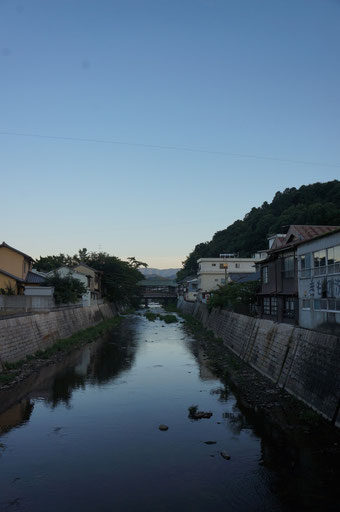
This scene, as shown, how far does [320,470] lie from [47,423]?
11014 mm

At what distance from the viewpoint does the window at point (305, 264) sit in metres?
23.0

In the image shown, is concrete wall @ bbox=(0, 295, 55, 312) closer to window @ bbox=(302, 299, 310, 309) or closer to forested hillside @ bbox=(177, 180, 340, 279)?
window @ bbox=(302, 299, 310, 309)

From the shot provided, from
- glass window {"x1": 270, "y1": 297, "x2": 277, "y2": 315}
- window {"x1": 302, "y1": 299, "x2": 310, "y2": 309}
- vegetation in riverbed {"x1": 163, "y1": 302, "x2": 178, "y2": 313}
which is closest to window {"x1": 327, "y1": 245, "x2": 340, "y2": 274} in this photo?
window {"x1": 302, "y1": 299, "x2": 310, "y2": 309}

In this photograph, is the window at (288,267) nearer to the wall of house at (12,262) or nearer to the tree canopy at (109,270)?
the wall of house at (12,262)

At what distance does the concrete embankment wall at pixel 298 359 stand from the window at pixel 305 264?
10.7 ft

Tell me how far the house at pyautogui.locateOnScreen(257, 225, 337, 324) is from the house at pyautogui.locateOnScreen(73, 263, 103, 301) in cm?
3710

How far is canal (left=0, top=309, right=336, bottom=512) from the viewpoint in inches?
433

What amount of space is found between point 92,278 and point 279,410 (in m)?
55.7

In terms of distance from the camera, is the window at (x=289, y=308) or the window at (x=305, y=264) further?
the window at (x=289, y=308)

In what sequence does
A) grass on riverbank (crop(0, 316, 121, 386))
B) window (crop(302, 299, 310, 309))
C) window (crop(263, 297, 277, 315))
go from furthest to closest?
1. window (crop(263, 297, 277, 315))
2. grass on riverbank (crop(0, 316, 121, 386))
3. window (crop(302, 299, 310, 309))

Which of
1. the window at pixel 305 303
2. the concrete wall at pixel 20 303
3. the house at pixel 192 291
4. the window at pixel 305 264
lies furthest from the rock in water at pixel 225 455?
the house at pixel 192 291

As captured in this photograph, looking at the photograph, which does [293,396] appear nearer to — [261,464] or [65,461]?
[261,464]

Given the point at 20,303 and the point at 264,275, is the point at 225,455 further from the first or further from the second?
the point at 20,303

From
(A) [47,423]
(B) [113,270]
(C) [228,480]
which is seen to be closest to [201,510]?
(C) [228,480]
